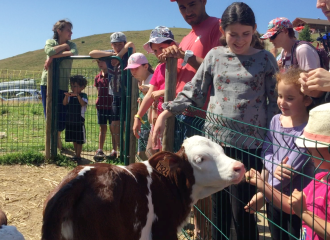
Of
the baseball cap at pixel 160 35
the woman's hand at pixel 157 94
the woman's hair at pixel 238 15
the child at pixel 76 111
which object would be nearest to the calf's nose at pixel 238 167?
the woman's hair at pixel 238 15

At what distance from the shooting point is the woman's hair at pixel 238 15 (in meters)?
2.82

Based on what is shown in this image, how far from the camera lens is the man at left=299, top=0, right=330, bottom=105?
7.27 ft

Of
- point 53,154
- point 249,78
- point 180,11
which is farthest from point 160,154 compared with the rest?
point 53,154

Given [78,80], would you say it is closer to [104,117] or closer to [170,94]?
[104,117]

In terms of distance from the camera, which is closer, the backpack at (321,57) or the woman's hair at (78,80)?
the backpack at (321,57)

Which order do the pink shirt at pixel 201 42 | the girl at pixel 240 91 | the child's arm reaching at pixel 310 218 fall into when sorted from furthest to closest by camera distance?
the pink shirt at pixel 201 42
the girl at pixel 240 91
the child's arm reaching at pixel 310 218

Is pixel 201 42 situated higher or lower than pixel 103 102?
higher

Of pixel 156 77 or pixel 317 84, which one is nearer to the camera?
pixel 317 84

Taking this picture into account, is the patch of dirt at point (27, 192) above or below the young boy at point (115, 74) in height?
below

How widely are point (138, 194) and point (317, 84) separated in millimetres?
1359

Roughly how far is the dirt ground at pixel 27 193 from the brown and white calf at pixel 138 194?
60.3 inches

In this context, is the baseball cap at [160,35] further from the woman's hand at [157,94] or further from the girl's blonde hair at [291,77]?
the girl's blonde hair at [291,77]

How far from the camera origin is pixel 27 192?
5.55m

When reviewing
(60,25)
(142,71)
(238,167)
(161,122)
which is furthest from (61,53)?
(238,167)
